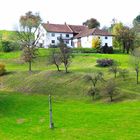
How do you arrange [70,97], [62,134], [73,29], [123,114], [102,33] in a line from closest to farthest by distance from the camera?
1. [62,134]
2. [123,114]
3. [70,97]
4. [102,33]
5. [73,29]

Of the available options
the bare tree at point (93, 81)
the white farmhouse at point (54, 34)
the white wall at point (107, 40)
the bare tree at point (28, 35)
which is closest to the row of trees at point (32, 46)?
the bare tree at point (28, 35)

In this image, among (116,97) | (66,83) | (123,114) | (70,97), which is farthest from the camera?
(66,83)

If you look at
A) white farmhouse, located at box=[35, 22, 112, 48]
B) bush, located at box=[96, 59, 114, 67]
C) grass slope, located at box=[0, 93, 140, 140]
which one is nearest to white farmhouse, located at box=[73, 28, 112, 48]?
white farmhouse, located at box=[35, 22, 112, 48]

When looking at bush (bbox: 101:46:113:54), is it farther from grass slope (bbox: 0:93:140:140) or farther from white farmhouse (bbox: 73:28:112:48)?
grass slope (bbox: 0:93:140:140)

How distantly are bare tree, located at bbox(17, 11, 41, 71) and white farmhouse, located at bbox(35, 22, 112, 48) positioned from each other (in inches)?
125

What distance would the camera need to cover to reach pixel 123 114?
154 feet

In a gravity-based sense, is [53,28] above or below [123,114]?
above

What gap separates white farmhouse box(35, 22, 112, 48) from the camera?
127312 mm

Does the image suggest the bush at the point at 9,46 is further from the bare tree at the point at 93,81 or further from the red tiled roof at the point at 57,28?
the bare tree at the point at 93,81

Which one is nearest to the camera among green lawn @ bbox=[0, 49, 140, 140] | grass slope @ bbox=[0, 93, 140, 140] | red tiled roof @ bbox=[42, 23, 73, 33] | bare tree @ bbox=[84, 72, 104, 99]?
grass slope @ bbox=[0, 93, 140, 140]

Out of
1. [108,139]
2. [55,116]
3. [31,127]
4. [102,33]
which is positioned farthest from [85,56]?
[108,139]

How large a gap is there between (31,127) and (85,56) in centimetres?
6537

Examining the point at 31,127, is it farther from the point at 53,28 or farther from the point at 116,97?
the point at 53,28

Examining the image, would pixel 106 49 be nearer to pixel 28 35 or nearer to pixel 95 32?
pixel 95 32
